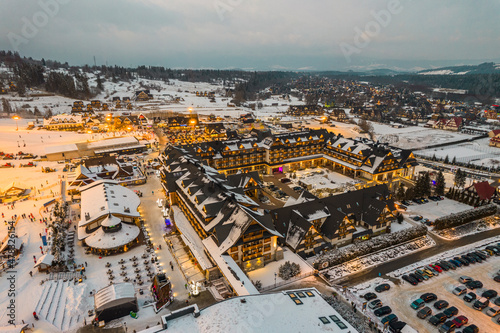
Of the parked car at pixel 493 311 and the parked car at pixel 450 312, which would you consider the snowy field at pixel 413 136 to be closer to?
the parked car at pixel 493 311

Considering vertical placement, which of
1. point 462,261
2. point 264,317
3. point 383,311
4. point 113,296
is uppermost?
point 264,317

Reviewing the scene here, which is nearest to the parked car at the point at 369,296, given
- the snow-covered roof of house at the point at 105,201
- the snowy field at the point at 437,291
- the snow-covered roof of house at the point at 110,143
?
the snowy field at the point at 437,291

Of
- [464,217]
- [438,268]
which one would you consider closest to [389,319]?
[438,268]

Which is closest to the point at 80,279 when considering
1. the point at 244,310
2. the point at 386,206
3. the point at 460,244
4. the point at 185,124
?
the point at 244,310

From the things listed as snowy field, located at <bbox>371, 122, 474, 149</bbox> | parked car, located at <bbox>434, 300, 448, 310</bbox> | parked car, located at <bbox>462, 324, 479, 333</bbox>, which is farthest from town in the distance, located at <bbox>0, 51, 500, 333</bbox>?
snowy field, located at <bbox>371, 122, 474, 149</bbox>

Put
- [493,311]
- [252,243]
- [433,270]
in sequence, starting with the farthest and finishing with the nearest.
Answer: [433,270], [252,243], [493,311]

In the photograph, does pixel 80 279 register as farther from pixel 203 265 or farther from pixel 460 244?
pixel 460 244

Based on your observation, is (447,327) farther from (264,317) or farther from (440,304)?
(264,317)
